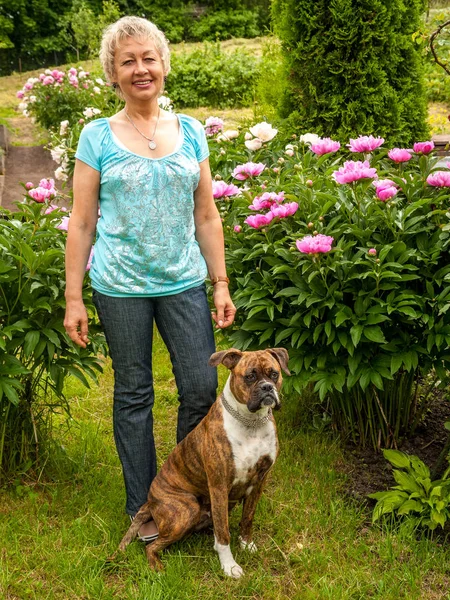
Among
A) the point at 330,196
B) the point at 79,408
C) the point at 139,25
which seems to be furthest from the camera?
the point at 79,408

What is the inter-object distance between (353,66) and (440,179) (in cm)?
267

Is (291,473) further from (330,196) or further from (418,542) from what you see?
(330,196)

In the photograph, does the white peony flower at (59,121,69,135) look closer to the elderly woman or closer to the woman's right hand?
the elderly woman

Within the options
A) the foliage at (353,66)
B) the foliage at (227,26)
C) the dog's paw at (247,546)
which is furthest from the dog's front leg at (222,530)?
the foliage at (227,26)

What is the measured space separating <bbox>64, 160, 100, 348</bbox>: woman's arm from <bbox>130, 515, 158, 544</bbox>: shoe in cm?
81

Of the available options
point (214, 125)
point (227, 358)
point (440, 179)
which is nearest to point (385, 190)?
point (440, 179)

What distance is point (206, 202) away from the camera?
291 cm

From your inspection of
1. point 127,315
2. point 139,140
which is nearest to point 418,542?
point 127,315

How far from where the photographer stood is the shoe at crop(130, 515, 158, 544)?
2.87 metres

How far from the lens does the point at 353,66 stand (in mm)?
5359

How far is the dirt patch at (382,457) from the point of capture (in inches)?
132

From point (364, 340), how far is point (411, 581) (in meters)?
0.96

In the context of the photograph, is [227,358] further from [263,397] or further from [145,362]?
[145,362]

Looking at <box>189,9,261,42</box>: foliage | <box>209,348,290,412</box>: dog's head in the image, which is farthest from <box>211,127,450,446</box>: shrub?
<box>189,9,261,42</box>: foliage
